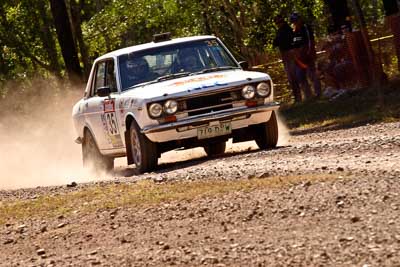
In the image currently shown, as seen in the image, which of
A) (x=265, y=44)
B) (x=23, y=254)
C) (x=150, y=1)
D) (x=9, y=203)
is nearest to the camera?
(x=23, y=254)

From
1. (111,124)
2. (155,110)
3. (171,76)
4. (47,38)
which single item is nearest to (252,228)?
(155,110)

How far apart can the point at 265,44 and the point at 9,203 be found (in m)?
23.3

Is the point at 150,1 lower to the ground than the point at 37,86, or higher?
higher

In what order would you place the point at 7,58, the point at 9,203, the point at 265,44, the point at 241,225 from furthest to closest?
the point at 7,58, the point at 265,44, the point at 9,203, the point at 241,225

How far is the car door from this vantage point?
16.1 m

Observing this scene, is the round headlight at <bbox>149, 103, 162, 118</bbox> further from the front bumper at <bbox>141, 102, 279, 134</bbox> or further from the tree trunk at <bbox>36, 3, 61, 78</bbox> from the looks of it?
the tree trunk at <bbox>36, 3, 61, 78</bbox>

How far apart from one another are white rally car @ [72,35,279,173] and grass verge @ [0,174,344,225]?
5.64ft

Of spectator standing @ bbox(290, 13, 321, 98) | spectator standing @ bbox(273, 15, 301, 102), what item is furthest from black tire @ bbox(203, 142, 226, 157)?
spectator standing @ bbox(273, 15, 301, 102)

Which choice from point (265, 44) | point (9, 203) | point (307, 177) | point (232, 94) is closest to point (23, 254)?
point (307, 177)

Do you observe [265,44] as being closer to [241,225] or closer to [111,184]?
[111,184]

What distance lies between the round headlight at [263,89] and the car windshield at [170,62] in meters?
0.96

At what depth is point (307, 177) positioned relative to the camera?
10562 mm

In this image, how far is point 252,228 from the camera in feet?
28.3

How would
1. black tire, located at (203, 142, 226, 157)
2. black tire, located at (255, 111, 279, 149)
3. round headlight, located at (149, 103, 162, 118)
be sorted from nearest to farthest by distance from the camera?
round headlight, located at (149, 103, 162, 118) < black tire, located at (255, 111, 279, 149) < black tire, located at (203, 142, 226, 157)
